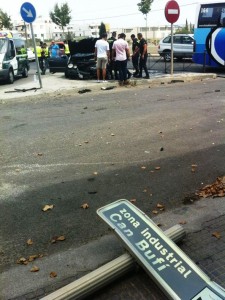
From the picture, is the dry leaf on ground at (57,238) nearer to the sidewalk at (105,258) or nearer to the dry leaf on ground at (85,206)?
the sidewalk at (105,258)

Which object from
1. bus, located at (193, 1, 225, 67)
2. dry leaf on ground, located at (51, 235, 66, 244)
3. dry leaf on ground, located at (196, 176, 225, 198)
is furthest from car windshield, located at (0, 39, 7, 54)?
dry leaf on ground, located at (51, 235, 66, 244)

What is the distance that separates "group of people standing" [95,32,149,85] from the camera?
41.9 feet

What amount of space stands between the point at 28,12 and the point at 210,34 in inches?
373

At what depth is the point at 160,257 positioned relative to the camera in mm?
2791

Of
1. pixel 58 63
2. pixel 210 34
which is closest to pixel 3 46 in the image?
pixel 58 63

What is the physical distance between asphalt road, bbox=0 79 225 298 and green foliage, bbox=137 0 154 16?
142 feet

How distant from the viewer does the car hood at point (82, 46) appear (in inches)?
594

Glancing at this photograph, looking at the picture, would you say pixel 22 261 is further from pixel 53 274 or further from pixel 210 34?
pixel 210 34

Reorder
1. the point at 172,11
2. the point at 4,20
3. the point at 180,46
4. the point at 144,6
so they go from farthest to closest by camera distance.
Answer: the point at 4,20
the point at 144,6
the point at 180,46
the point at 172,11

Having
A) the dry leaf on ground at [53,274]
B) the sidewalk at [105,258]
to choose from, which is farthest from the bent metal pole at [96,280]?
the dry leaf on ground at [53,274]

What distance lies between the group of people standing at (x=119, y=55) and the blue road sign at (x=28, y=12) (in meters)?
2.60

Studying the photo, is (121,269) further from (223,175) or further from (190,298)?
(223,175)

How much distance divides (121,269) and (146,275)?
25 centimetres

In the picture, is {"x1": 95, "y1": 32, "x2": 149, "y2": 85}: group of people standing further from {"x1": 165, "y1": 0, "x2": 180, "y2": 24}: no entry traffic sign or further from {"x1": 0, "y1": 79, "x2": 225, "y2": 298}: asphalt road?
{"x1": 0, "y1": 79, "x2": 225, "y2": 298}: asphalt road
